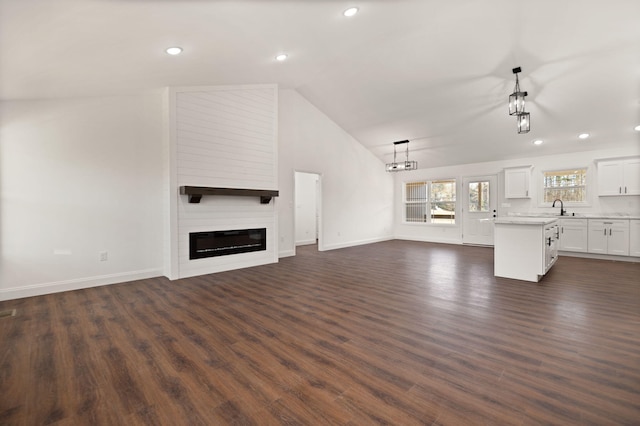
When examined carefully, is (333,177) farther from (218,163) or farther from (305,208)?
(218,163)

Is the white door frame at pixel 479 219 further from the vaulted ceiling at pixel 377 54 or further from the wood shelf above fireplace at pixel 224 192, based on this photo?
the wood shelf above fireplace at pixel 224 192

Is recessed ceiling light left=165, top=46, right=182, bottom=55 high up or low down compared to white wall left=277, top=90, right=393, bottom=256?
up

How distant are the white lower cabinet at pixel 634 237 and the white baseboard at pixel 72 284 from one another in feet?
30.6

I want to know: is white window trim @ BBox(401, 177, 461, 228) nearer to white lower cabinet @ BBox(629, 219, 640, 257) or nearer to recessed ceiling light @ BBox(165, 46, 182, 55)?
white lower cabinet @ BBox(629, 219, 640, 257)

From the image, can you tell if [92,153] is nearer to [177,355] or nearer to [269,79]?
[269,79]

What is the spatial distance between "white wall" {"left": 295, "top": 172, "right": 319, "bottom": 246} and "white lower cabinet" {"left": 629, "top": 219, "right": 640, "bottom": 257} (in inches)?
294

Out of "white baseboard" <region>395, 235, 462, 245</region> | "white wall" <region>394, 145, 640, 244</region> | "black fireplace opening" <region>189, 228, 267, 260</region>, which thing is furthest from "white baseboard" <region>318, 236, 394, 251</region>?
"black fireplace opening" <region>189, 228, 267, 260</region>

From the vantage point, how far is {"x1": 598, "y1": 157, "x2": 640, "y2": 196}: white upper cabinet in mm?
6242

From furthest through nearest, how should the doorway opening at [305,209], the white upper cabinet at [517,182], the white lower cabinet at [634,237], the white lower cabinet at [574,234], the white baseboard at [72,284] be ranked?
the doorway opening at [305,209] → the white upper cabinet at [517,182] → the white lower cabinet at [574,234] → the white lower cabinet at [634,237] → the white baseboard at [72,284]

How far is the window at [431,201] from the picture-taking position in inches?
368

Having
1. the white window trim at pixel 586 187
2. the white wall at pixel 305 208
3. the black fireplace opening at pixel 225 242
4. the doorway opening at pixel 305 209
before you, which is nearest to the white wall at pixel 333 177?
the black fireplace opening at pixel 225 242

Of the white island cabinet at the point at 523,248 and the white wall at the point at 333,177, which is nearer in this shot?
the white island cabinet at the point at 523,248

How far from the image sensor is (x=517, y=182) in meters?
7.74

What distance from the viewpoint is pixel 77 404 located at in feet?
5.66
